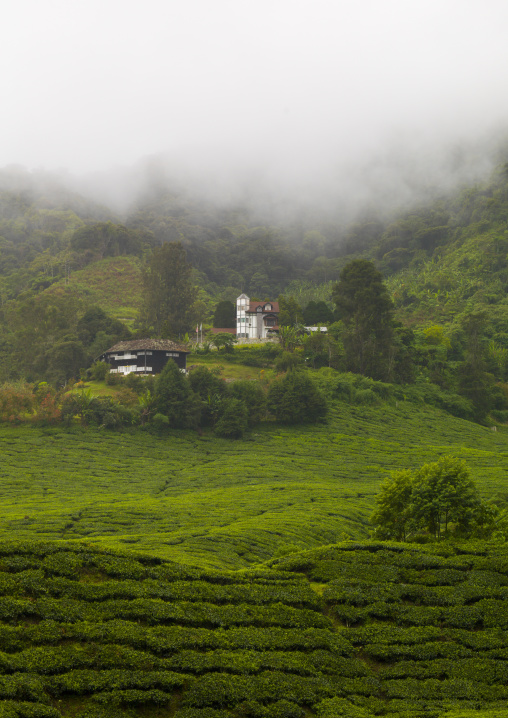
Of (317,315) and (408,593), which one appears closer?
(408,593)

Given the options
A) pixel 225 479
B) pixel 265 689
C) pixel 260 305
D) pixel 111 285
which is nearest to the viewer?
pixel 265 689

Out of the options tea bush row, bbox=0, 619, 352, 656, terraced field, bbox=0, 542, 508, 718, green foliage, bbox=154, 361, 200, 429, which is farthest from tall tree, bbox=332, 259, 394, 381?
tea bush row, bbox=0, 619, 352, 656

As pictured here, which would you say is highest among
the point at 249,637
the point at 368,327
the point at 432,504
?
the point at 368,327

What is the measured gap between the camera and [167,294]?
119 metres

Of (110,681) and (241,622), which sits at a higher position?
(110,681)

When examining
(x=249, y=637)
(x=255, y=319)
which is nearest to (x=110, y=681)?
(x=249, y=637)

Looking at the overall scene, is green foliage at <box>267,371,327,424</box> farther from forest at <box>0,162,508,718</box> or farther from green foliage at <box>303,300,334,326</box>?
green foliage at <box>303,300,334,326</box>

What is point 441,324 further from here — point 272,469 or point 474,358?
point 272,469

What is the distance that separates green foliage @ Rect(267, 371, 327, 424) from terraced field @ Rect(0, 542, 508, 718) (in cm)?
5850

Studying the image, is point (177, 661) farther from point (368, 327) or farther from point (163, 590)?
point (368, 327)

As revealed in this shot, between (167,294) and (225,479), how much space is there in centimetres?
5663

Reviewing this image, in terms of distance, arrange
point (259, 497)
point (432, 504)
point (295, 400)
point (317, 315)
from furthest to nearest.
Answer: point (317, 315), point (295, 400), point (259, 497), point (432, 504)

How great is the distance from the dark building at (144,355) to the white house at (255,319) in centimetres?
2255

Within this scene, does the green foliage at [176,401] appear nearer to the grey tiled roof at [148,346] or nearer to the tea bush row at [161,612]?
the grey tiled roof at [148,346]
